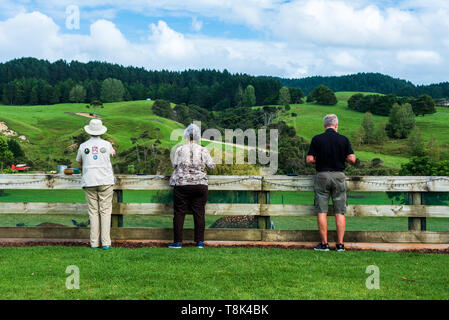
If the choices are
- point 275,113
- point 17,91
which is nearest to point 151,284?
point 275,113

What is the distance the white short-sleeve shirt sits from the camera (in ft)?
23.4

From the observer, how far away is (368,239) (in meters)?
7.55

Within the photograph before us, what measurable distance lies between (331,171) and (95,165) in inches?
139

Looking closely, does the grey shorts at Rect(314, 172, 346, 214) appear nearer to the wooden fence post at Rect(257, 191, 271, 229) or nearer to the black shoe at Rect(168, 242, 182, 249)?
the wooden fence post at Rect(257, 191, 271, 229)

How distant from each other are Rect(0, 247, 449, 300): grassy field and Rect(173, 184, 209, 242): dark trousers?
339mm

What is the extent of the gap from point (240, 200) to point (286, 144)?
42048mm

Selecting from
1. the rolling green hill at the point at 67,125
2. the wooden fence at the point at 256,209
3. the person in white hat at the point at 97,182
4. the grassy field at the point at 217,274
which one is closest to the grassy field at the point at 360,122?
the rolling green hill at the point at 67,125

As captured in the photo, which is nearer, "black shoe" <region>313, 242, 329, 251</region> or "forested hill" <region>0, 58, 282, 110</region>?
"black shoe" <region>313, 242, 329, 251</region>

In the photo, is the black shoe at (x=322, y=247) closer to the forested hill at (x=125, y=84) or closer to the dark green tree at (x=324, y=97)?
the dark green tree at (x=324, y=97)

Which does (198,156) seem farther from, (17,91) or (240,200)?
(17,91)

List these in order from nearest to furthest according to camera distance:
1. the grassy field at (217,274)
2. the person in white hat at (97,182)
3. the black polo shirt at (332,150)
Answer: the grassy field at (217,274)
the black polo shirt at (332,150)
the person in white hat at (97,182)

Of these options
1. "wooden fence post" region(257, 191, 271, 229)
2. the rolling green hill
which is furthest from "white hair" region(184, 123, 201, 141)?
the rolling green hill

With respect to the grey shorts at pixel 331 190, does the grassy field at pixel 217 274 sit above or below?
below

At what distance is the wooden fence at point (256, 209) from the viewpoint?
7484 mm
